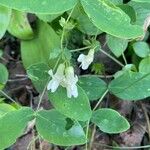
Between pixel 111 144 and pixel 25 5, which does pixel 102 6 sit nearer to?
pixel 25 5

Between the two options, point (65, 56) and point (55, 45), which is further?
point (55, 45)

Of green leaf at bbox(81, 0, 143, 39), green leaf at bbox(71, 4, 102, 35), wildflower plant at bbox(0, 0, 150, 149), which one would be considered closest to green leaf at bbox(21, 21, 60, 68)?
wildflower plant at bbox(0, 0, 150, 149)

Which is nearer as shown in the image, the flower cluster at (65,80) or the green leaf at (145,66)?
the flower cluster at (65,80)

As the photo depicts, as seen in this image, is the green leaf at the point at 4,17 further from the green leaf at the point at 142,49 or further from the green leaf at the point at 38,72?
the green leaf at the point at 142,49

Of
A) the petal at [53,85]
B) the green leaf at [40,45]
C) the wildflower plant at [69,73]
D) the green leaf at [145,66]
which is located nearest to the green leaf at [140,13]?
the wildflower plant at [69,73]

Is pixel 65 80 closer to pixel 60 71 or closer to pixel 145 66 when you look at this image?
pixel 60 71

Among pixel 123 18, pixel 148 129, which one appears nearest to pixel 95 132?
pixel 148 129

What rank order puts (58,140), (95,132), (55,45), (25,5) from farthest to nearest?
(95,132), (55,45), (58,140), (25,5)

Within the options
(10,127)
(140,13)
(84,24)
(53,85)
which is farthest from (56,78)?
(140,13)
